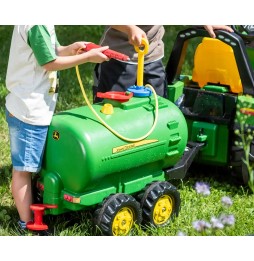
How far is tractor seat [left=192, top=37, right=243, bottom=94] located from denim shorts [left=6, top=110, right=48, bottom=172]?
1178mm

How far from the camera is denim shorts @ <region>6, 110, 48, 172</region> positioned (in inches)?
125

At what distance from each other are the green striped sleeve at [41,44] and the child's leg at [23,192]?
1.73ft

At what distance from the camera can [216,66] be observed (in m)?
3.98

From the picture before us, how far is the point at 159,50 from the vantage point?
12.8ft

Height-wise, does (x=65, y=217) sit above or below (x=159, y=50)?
below

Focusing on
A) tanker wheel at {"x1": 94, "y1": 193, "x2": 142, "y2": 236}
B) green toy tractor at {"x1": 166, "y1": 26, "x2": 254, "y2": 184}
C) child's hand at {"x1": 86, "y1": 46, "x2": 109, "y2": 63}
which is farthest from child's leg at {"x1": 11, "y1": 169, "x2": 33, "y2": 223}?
green toy tractor at {"x1": 166, "y1": 26, "x2": 254, "y2": 184}

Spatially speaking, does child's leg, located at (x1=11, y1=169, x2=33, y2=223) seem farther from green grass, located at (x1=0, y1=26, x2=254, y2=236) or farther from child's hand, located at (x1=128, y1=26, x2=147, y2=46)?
child's hand, located at (x1=128, y1=26, x2=147, y2=46)

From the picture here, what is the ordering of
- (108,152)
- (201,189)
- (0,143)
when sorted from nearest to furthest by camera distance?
(201,189) → (108,152) → (0,143)

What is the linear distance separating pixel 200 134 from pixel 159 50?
1.60ft

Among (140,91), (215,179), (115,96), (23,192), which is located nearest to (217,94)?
(215,179)

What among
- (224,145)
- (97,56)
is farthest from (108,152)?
(224,145)

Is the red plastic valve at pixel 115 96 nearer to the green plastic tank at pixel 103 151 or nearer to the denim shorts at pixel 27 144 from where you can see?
the green plastic tank at pixel 103 151

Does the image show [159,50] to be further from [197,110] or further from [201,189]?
[201,189]

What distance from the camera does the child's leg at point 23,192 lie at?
3.28 metres
